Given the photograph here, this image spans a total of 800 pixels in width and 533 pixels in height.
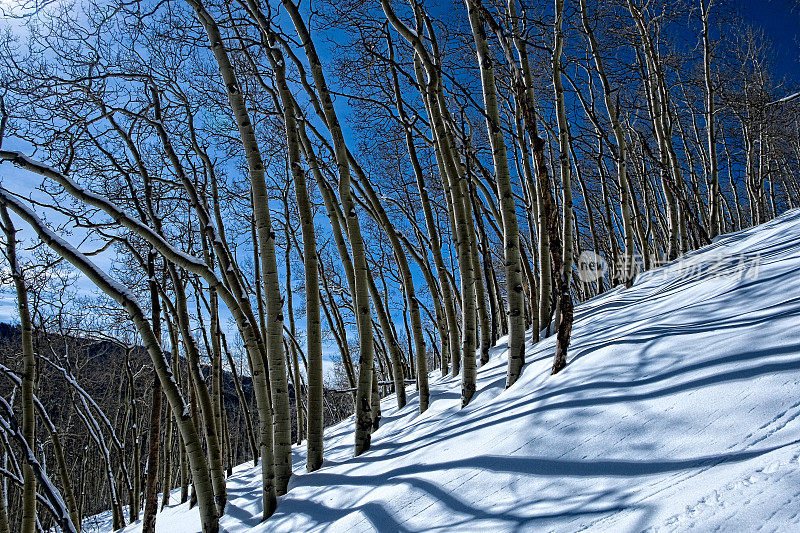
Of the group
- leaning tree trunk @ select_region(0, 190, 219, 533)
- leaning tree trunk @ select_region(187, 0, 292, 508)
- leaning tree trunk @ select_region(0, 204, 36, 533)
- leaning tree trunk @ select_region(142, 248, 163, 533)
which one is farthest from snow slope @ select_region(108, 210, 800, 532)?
leaning tree trunk @ select_region(142, 248, 163, 533)

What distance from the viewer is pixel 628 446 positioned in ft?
6.38

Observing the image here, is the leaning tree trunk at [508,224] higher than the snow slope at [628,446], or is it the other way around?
the leaning tree trunk at [508,224]

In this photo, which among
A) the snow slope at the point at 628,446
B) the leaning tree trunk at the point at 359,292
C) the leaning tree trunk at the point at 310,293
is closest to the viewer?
the snow slope at the point at 628,446

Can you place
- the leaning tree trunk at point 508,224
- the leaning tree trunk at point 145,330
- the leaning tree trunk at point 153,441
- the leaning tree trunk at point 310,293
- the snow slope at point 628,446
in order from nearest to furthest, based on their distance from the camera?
the snow slope at point 628,446 → the leaning tree trunk at point 145,330 → the leaning tree trunk at point 508,224 → the leaning tree trunk at point 310,293 → the leaning tree trunk at point 153,441

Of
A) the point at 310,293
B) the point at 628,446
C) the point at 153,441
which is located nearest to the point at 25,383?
the point at 153,441

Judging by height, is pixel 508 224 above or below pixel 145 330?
above

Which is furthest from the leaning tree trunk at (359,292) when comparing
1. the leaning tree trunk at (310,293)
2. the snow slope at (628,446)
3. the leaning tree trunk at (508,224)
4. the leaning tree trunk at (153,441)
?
the leaning tree trunk at (153,441)

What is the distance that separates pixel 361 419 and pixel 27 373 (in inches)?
136

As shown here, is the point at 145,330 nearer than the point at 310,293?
Yes

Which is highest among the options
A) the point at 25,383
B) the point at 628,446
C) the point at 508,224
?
the point at 508,224

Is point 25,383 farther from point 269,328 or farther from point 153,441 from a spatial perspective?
point 269,328

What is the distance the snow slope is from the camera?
1508 mm

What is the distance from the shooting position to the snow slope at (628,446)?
151 cm

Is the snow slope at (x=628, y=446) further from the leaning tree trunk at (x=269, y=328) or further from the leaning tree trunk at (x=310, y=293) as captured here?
the leaning tree trunk at (x=310, y=293)
